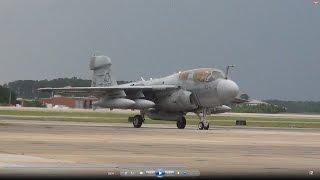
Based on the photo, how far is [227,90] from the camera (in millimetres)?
48156

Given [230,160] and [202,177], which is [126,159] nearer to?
[230,160]

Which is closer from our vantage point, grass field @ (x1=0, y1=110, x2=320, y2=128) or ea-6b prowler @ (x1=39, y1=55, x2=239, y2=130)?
ea-6b prowler @ (x1=39, y1=55, x2=239, y2=130)

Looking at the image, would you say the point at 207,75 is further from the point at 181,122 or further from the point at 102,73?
the point at 102,73

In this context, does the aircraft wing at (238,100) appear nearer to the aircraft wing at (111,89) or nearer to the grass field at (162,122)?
the aircraft wing at (111,89)

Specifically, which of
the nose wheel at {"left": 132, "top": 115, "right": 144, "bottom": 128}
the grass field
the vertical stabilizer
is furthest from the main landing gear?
the vertical stabilizer

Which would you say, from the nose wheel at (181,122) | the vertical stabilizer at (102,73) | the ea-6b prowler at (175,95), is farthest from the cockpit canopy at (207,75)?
the vertical stabilizer at (102,73)

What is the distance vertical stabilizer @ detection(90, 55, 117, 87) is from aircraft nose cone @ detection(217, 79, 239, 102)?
16.6 meters

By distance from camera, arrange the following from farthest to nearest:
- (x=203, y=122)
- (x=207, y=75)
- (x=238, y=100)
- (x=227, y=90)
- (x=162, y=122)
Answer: (x=162, y=122)
(x=238, y=100)
(x=207, y=75)
(x=227, y=90)
(x=203, y=122)

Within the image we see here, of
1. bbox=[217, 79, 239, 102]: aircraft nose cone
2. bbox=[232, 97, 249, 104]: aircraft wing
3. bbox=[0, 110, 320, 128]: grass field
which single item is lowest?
bbox=[0, 110, 320, 128]: grass field

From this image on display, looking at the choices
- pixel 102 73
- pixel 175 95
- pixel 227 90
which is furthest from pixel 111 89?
pixel 102 73

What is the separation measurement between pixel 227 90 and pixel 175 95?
461cm

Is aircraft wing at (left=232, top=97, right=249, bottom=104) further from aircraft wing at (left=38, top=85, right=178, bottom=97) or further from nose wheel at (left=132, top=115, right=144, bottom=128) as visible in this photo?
nose wheel at (left=132, top=115, right=144, bottom=128)

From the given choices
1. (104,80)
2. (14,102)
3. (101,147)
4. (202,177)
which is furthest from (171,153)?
(14,102)

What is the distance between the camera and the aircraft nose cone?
48.2 meters
